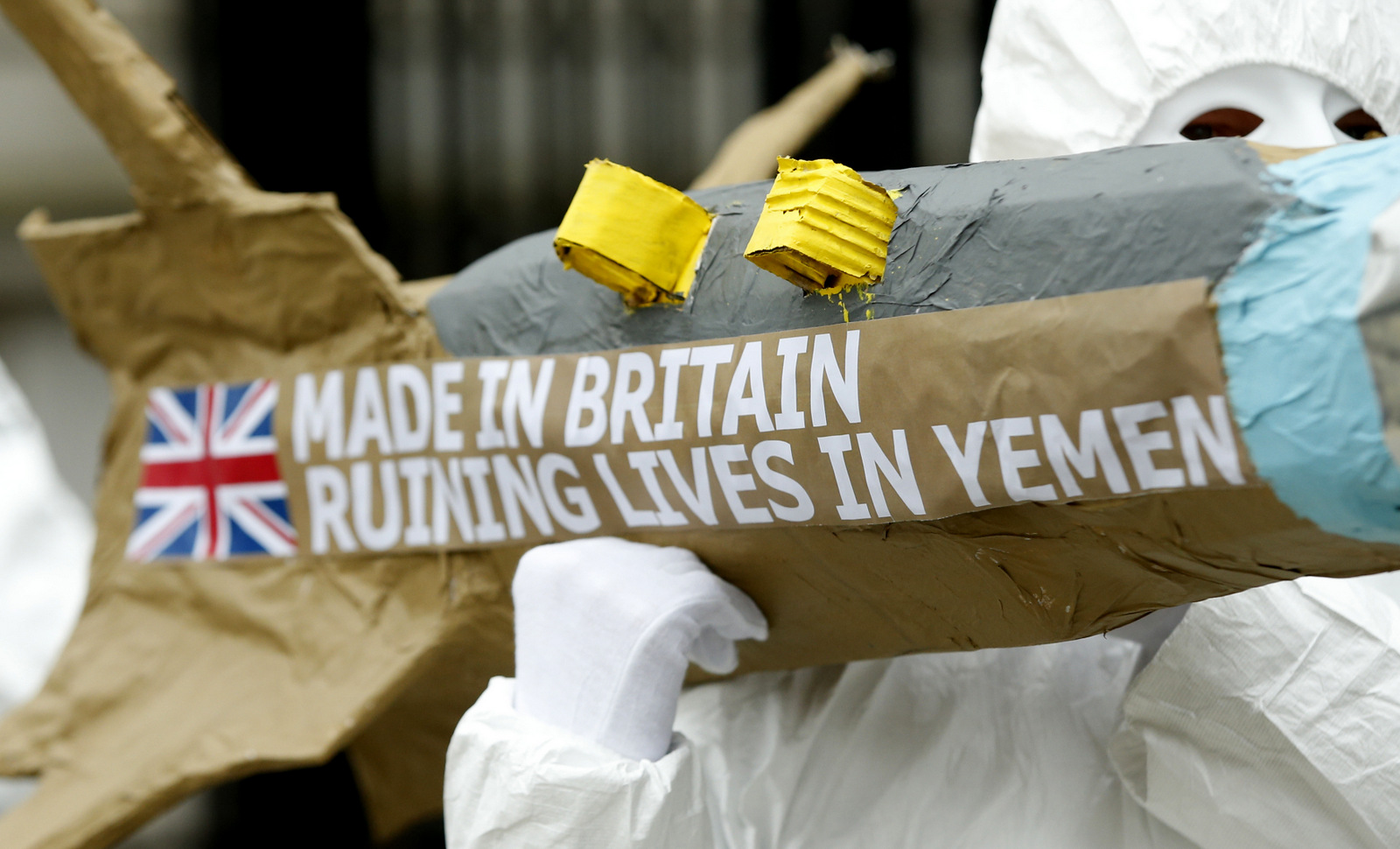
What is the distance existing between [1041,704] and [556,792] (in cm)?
40

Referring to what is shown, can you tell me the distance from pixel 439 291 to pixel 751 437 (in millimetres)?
337

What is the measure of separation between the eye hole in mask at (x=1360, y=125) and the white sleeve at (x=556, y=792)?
0.70 m

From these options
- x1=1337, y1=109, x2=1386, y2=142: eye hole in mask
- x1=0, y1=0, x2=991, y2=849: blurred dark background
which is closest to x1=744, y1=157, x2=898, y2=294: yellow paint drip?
x1=1337, y1=109, x2=1386, y2=142: eye hole in mask

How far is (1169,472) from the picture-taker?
2.00 ft

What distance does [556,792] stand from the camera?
0.75 meters

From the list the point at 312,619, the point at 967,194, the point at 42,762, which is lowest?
the point at 42,762

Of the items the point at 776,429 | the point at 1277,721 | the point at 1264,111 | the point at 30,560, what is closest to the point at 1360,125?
the point at 1264,111

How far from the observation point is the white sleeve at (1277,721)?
81 centimetres

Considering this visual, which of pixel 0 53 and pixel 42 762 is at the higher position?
pixel 0 53

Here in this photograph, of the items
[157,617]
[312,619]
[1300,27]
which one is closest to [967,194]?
[1300,27]

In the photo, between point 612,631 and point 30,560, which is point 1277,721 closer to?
point 612,631

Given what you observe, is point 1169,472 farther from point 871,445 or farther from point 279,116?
point 279,116

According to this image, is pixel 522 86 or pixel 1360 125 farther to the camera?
pixel 522 86

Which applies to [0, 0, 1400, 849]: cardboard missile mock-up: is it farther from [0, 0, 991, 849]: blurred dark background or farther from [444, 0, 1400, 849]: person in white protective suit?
[0, 0, 991, 849]: blurred dark background
